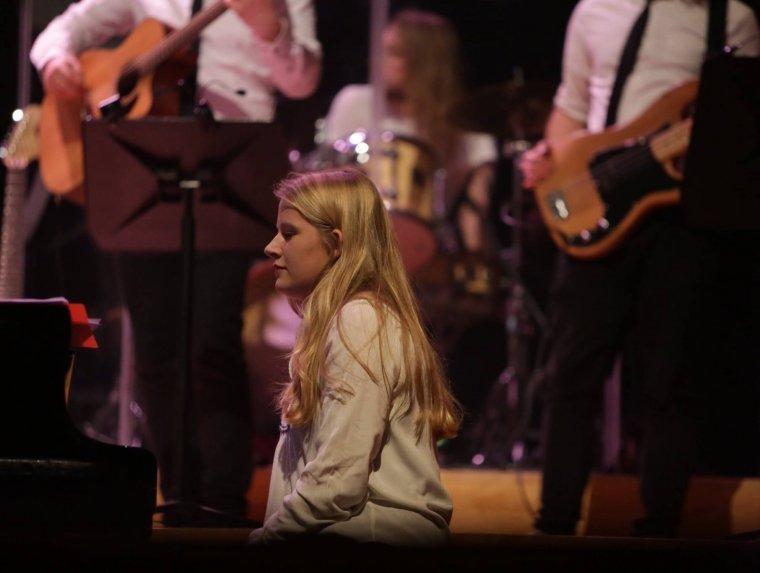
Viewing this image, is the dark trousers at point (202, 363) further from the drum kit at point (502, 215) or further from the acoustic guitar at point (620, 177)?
the drum kit at point (502, 215)

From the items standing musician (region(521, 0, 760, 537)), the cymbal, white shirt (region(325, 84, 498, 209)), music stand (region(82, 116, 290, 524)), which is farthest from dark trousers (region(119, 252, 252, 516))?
the cymbal

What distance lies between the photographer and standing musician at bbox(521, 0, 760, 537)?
12.8ft

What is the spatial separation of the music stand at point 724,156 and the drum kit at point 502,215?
2337mm

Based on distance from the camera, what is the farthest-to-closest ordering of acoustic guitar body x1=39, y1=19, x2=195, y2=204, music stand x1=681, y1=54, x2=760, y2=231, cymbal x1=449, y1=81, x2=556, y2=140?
1. cymbal x1=449, y1=81, x2=556, y2=140
2. acoustic guitar body x1=39, y1=19, x2=195, y2=204
3. music stand x1=681, y1=54, x2=760, y2=231

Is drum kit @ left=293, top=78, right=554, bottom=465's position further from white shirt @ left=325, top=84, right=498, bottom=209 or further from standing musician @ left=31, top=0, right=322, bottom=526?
standing musician @ left=31, top=0, right=322, bottom=526

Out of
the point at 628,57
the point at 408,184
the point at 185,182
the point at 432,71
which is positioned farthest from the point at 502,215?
the point at 185,182

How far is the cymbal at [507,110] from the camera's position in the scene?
5.92 metres

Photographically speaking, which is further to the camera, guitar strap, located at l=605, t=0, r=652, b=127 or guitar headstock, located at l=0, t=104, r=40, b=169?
guitar headstock, located at l=0, t=104, r=40, b=169

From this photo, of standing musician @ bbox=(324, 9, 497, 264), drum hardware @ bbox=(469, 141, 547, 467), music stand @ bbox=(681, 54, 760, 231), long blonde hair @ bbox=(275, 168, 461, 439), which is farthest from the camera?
standing musician @ bbox=(324, 9, 497, 264)

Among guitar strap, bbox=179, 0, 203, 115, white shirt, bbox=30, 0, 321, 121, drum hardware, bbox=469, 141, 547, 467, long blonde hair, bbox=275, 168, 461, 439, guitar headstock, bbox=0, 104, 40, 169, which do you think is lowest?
drum hardware, bbox=469, 141, 547, 467

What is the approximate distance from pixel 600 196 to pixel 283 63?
1238 mm

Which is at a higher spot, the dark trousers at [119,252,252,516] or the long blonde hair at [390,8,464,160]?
the long blonde hair at [390,8,464,160]

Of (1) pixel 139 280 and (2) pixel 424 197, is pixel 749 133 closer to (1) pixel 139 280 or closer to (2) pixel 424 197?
(1) pixel 139 280

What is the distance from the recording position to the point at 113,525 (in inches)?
91.7
